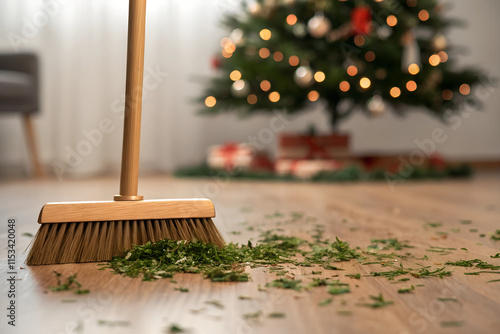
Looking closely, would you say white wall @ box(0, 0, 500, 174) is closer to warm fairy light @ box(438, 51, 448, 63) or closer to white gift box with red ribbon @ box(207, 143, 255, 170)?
white gift box with red ribbon @ box(207, 143, 255, 170)

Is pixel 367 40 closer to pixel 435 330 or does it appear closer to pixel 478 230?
pixel 478 230

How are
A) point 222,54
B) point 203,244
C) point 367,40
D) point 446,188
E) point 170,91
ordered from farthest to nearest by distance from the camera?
point 170,91 → point 222,54 → point 367,40 → point 446,188 → point 203,244

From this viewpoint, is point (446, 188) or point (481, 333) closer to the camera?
point (481, 333)

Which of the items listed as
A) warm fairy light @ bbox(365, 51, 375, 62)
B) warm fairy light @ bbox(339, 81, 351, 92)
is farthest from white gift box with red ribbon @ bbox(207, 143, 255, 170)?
warm fairy light @ bbox(365, 51, 375, 62)

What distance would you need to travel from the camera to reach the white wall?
3143 millimetres

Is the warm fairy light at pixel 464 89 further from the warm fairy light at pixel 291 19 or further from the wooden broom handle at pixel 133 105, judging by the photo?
the wooden broom handle at pixel 133 105

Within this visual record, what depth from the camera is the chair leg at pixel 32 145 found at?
2.79 m

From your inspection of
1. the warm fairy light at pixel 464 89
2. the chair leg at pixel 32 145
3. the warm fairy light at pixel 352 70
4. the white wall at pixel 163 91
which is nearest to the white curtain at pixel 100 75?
the white wall at pixel 163 91

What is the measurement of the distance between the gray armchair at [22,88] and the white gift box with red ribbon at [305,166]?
130cm

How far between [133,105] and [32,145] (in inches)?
85.8

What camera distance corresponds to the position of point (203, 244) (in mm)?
784

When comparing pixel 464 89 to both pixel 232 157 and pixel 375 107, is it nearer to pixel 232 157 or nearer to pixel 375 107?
pixel 375 107

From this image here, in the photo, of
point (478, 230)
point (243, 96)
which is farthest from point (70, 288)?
point (243, 96)

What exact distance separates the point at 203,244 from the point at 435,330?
39 centimetres
